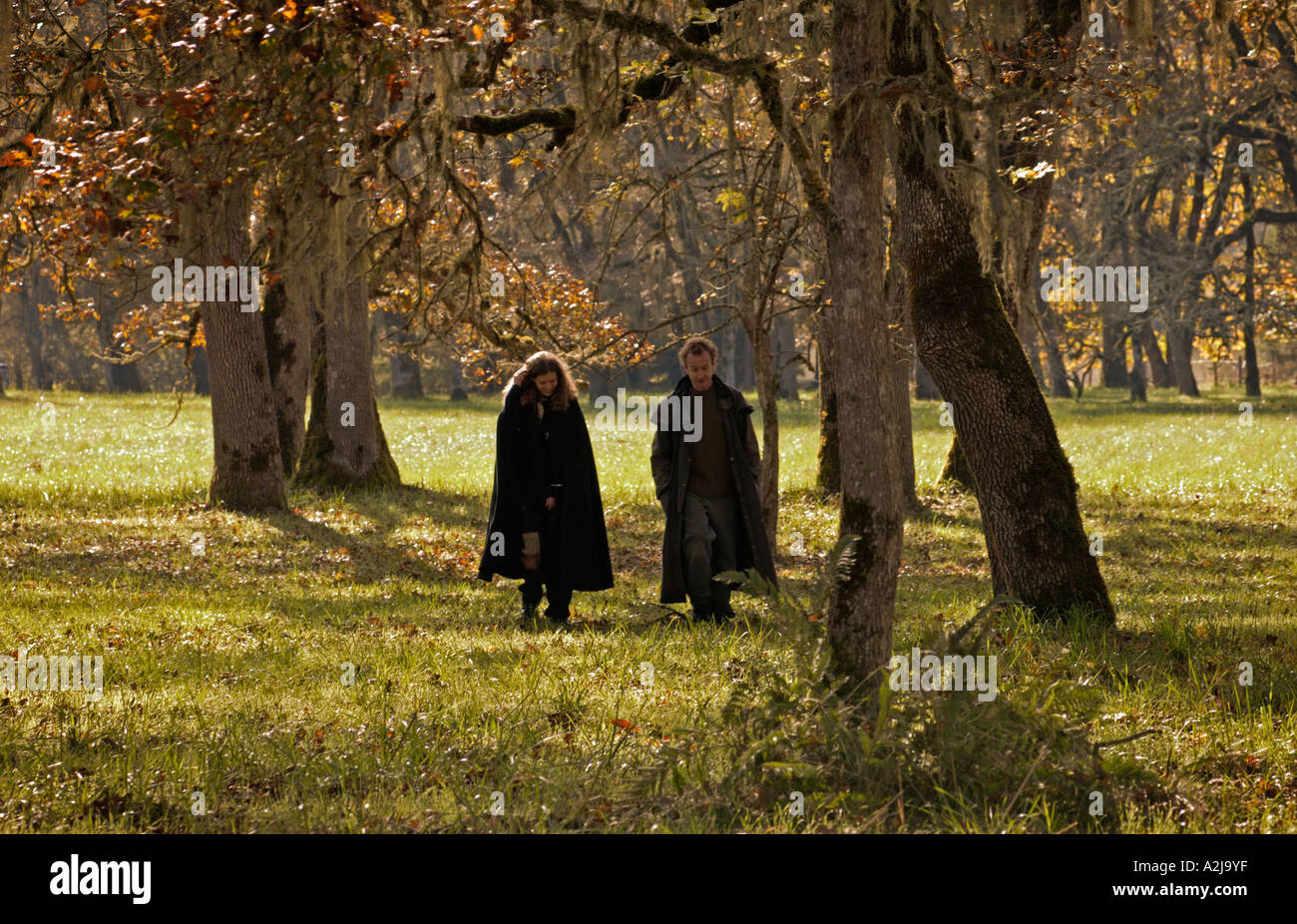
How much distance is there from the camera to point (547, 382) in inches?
354

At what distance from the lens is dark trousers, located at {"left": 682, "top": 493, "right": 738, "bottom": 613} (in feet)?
29.5

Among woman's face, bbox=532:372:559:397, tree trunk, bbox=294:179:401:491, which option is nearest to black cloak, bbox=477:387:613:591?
woman's face, bbox=532:372:559:397

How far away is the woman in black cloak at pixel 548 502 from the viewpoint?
9.16 meters

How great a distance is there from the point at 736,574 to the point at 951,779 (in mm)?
1289

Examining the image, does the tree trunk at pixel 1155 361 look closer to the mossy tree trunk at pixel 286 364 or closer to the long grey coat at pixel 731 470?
the mossy tree trunk at pixel 286 364

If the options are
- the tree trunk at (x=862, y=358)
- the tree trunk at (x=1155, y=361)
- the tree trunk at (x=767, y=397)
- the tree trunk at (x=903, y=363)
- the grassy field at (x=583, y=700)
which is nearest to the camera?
the grassy field at (x=583, y=700)

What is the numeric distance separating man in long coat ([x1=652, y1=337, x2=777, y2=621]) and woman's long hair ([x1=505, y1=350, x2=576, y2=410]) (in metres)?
0.67

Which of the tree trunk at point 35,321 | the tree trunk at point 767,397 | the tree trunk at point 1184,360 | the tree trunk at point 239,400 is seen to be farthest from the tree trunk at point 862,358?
the tree trunk at point 35,321

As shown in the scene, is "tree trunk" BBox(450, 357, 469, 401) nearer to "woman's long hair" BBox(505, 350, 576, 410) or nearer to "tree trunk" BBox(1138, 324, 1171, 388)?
"tree trunk" BBox(1138, 324, 1171, 388)

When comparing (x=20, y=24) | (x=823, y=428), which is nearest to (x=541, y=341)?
(x=823, y=428)

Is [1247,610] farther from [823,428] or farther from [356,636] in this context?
[823,428]

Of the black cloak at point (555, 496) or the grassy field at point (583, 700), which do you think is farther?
the black cloak at point (555, 496)

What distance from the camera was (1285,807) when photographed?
491 cm

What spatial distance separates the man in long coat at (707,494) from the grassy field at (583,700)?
0.47m
